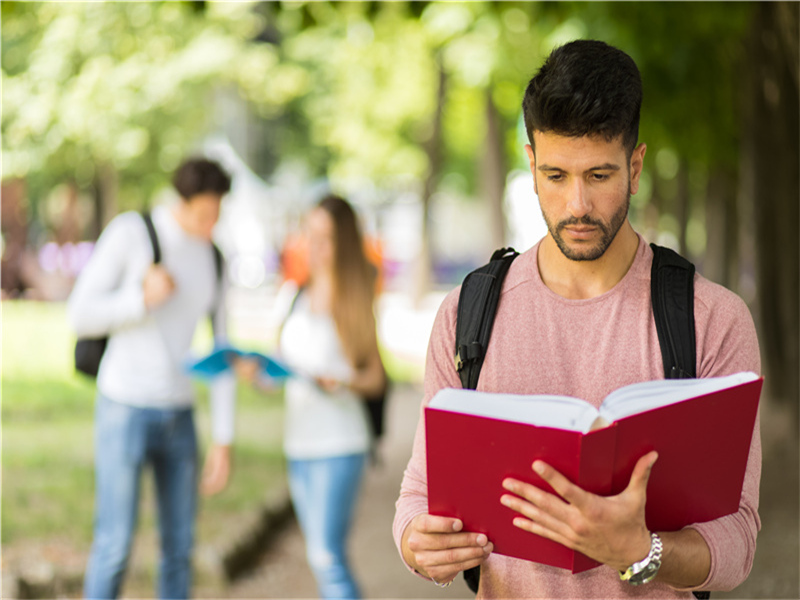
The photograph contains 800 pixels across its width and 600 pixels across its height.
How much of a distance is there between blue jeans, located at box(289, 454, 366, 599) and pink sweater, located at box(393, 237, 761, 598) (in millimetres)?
2339

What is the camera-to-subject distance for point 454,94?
2275 cm

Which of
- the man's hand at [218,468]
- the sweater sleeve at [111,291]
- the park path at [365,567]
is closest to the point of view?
the sweater sleeve at [111,291]

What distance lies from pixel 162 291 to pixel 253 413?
7.87 metres

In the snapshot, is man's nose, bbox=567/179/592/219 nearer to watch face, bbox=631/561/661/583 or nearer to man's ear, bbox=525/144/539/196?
man's ear, bbox=525/144/539/196

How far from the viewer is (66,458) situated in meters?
9.16

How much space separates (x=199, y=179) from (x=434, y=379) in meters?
2.76

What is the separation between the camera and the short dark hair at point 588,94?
2.04 metres

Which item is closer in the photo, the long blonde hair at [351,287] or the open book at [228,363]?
the open book at [228,363]

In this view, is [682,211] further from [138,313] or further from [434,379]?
[434,379]

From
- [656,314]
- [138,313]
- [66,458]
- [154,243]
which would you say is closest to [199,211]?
[154,243]

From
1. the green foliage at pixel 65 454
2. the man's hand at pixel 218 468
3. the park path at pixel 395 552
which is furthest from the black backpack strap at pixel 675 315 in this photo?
the green foliage at pixel 65 454

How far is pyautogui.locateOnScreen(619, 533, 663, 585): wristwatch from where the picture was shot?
1945 millimetres

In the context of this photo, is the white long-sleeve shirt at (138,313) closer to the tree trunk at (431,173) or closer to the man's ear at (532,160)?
the man's ear at (532,160)

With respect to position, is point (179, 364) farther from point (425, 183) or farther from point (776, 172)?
point (425, 183)
